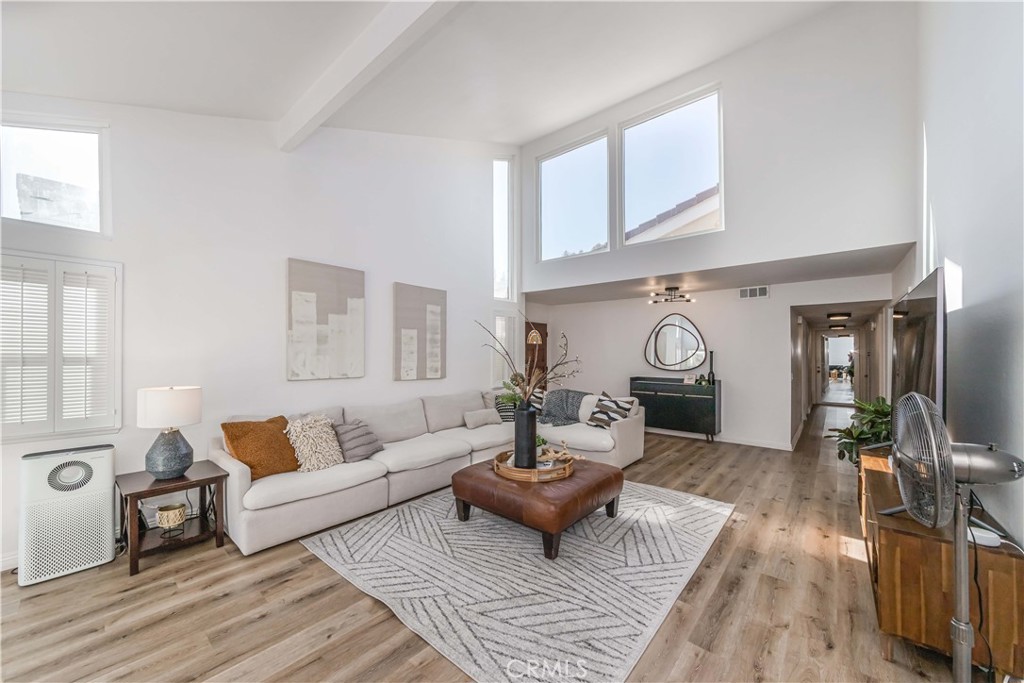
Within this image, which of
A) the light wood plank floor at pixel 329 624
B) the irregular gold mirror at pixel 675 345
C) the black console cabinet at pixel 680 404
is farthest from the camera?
the irregular gold mirror at pixel 675 345

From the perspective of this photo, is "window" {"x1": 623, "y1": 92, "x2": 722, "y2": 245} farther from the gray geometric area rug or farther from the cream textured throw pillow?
the cream textured throw pillow

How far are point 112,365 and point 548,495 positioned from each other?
3.14 metres

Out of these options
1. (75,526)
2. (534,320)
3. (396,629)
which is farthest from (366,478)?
(534,320)

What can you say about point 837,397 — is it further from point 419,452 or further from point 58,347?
point 58,347

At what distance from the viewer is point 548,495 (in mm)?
2621

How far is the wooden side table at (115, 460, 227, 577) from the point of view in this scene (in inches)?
94.2

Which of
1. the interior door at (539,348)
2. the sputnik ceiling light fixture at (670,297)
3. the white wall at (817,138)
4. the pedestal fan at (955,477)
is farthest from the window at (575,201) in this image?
the pedestal fan at (955,477)

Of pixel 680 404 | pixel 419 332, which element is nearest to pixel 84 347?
pixel 419 332

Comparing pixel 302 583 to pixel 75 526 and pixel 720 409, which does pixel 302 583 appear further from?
pixel 720 409

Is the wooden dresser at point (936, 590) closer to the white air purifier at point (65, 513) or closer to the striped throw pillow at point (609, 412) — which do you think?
the striped throw pillow at point (609, 412)

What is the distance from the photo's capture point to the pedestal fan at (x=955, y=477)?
4.15 ft

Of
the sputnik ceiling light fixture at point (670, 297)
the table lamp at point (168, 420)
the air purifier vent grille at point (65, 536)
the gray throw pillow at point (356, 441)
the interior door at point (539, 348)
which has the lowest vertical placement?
the air purifier vent grille at point (65, 536)

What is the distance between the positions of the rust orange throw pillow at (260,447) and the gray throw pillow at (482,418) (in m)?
1.99

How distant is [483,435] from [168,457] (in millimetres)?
2627
